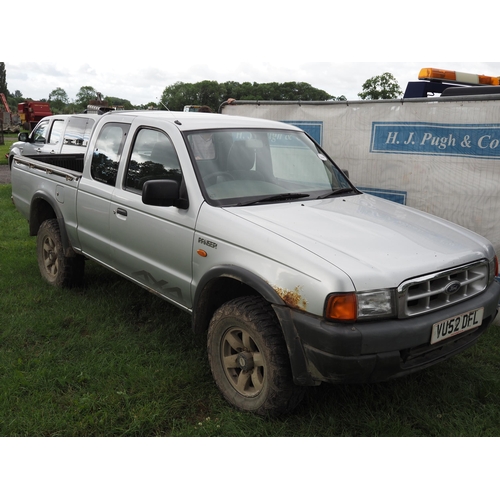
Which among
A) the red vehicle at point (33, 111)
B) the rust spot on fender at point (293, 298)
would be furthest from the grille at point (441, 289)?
the red vehicle at point (33, 111)

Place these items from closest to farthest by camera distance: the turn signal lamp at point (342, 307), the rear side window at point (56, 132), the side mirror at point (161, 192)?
the turn signal lamp at point (342, 307) < the side mirror at point (161, 192) < the rear side window at point (56, 132)

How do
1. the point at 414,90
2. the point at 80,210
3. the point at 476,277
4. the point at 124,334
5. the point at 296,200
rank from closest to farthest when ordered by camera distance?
the point at 476,277 → the point at 296,200 → the point at 124,334 → the point at 80,210 → the point at 414,90

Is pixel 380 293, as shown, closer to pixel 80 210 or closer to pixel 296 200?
pixel 296 200

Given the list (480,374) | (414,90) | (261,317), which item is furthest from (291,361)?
(414,90)

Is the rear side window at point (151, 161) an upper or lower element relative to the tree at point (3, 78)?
lower

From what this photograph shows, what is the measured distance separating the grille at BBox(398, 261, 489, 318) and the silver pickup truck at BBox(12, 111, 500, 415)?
0.01 m

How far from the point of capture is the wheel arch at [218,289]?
317 centimetres

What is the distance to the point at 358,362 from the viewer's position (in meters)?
2.77

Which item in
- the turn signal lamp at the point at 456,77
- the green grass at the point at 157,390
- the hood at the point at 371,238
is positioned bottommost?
the green grass at the point at 157,390

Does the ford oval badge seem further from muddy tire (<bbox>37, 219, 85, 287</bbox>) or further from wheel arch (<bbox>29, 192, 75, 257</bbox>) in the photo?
wheel arch (<bbox>29, 192, 75, 257</bbox>)

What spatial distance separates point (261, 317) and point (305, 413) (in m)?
A: 0.78

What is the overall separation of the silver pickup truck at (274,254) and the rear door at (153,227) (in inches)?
0.6

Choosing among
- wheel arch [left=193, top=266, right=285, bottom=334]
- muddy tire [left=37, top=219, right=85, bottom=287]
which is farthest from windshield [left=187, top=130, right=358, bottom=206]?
muddy tire [left=37, top=219, right=85, bottom=287]

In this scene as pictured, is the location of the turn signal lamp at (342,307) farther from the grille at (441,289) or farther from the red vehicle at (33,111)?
the red vehicle at (33,111)
